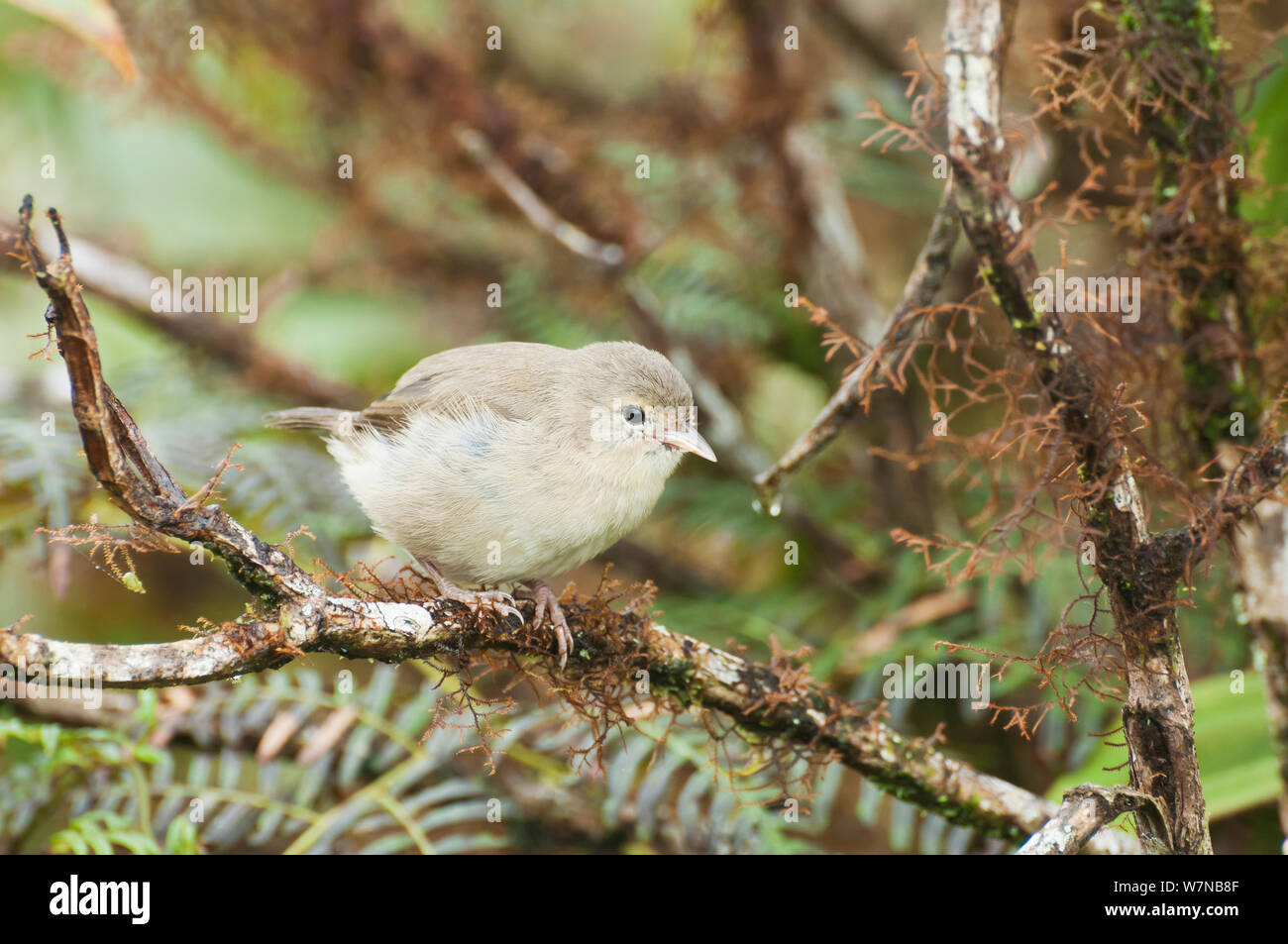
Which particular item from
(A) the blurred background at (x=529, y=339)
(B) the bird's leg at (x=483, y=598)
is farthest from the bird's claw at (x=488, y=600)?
(A) the blurred background at (x=529, y=339)

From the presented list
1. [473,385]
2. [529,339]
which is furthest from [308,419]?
[529,339]

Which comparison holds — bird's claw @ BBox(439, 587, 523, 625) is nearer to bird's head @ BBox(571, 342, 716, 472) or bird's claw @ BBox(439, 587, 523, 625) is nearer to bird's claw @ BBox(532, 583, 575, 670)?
bird's claw @ BBox(532, 583, 575, 670)

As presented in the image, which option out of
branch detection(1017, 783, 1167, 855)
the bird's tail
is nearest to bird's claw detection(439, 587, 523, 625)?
the bird's tail

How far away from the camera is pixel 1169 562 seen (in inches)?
67.9

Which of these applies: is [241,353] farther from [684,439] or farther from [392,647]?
[392,647]

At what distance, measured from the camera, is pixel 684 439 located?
226 centimetres

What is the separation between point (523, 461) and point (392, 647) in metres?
0.61

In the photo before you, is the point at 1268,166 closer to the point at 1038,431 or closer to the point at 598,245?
the point at 1038,431

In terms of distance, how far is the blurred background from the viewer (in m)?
2.71

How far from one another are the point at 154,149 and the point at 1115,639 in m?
5.68

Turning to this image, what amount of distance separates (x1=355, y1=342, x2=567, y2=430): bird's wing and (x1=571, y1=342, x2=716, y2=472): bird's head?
134mm

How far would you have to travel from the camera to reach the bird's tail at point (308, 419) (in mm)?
2650

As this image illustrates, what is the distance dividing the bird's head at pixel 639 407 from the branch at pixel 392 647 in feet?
1.43
